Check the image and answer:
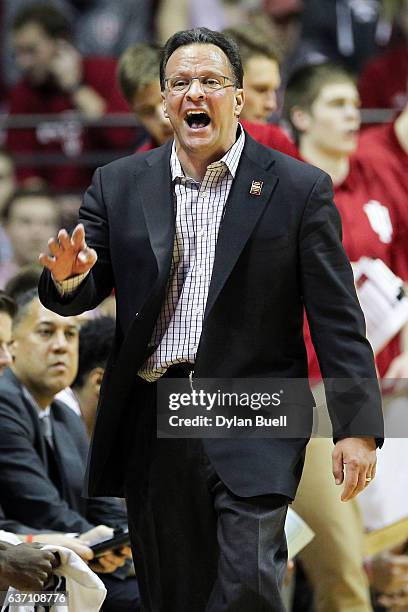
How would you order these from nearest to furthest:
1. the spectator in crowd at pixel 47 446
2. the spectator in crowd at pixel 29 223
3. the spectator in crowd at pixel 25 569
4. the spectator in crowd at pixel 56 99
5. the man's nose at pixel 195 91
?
the man's nose at pixel 195 91 < the spectator in crowd at pixel 25 569 < the spectator in crowd at pixel 47 446 < the spectator in crowd at pixel 29 223 < the spectator in crowd at pixel 56 99

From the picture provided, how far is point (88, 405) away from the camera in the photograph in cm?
589

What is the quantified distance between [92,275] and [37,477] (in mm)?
1240

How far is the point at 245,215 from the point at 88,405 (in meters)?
2.01

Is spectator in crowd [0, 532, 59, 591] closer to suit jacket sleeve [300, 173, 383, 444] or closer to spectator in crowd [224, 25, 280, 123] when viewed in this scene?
suit jacket sleeve [300, 173, 383, 444]

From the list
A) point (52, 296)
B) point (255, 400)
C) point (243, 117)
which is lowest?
point (255, 400)

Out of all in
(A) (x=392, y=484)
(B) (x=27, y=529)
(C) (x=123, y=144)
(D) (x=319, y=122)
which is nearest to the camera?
(B) (x=27, y=529)

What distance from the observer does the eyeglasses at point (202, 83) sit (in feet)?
13.5

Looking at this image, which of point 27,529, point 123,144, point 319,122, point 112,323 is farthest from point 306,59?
point 27,529

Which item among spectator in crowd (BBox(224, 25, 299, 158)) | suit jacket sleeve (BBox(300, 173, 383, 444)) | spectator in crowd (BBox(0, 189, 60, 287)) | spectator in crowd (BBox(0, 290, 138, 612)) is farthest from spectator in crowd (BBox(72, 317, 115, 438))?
spectator in crowd (BBox(0, 189, 60, 287))

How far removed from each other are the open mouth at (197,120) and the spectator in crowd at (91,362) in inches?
73.3

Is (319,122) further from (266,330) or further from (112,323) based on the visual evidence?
(266,330)

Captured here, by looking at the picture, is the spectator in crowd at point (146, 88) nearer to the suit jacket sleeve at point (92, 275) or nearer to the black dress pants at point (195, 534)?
the suit jacket sleeve at point (92, 275)

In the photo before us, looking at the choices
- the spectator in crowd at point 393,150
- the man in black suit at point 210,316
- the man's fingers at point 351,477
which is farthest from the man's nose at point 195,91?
the spectator in crowd at point 393,150

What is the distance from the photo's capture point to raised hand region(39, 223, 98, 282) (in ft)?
12.6
